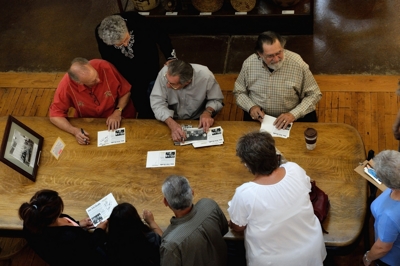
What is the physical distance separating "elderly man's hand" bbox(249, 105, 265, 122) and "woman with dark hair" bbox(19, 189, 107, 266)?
1506 millimetres

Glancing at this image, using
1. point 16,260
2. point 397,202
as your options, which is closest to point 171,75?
point 397,202

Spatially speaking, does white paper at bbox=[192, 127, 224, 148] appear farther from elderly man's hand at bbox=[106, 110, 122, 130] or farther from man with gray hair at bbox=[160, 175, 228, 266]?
man with gray hair at bbox=[160, 175, 228, 266]

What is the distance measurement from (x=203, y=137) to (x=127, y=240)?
1173mm

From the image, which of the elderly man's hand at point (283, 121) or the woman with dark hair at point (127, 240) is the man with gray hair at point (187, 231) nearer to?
the woman with dark hair at point (127, 240)

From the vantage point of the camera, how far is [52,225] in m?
3.02

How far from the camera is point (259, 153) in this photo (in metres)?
2.65

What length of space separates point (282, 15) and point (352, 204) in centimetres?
319

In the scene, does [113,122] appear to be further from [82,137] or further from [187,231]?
[187,231]

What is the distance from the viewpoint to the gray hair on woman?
8.67 ft

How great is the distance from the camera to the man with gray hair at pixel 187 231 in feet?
8.62

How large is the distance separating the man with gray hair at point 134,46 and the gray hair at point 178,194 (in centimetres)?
170

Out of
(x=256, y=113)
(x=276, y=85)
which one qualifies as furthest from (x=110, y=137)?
(x=276, y=85)

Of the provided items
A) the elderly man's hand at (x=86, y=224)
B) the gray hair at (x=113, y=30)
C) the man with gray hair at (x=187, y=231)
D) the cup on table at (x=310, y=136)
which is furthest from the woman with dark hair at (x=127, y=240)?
the gray hair at (x=113, y=30)

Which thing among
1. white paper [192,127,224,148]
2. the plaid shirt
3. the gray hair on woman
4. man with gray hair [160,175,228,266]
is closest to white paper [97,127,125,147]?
white paper [192,127,224,148]
